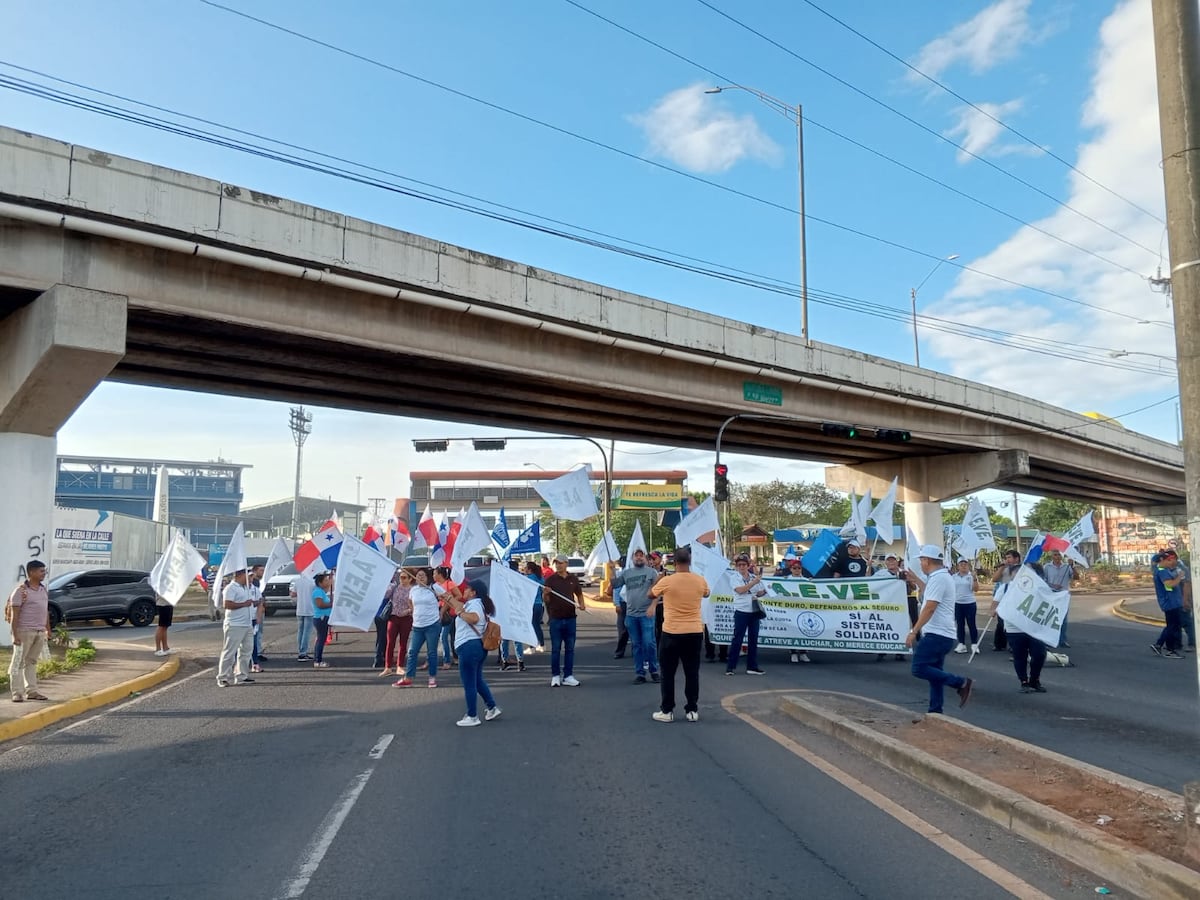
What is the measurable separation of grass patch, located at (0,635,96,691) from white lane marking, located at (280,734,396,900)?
7241mm

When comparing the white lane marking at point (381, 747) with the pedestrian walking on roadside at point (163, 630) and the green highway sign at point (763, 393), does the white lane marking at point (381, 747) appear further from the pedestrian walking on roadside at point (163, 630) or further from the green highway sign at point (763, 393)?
the green highway sign at point (763, 393)

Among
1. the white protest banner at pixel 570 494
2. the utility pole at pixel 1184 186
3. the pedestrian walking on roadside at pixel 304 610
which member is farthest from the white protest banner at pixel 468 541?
the utility pole at pixel 1184 186

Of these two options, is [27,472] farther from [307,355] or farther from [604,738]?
[604,738]

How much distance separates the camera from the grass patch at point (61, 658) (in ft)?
40.6

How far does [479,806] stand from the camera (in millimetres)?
6090

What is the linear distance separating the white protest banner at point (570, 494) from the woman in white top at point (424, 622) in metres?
5.17

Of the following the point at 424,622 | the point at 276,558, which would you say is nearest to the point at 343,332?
the point at 276,558

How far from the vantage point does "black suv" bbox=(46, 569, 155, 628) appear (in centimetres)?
2351

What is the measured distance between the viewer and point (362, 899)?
14.5 feet

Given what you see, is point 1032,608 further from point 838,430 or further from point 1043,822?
point 838,430

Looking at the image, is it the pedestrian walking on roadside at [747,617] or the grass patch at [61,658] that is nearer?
the grass patch at [61,658]

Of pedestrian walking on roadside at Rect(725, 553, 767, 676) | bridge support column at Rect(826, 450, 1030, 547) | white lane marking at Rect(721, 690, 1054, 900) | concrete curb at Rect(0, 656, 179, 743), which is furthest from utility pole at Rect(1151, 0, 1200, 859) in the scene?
bridge support column at Rect(826, 450, 1030, 547)

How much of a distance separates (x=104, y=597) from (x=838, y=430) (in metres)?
21.4

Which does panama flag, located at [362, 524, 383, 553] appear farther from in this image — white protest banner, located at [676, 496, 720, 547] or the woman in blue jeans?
the woman in blue jeans
